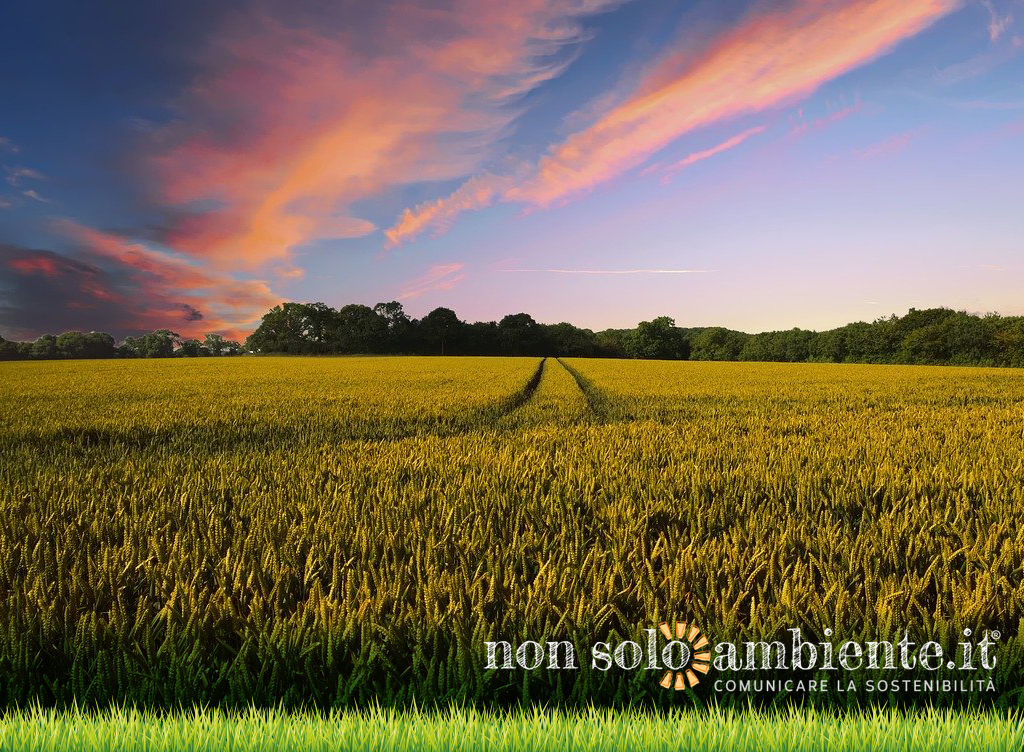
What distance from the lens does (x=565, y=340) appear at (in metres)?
114

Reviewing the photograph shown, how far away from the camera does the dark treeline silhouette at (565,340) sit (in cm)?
8869

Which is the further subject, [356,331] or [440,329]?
[440,329]

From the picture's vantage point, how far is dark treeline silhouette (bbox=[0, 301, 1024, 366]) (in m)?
88.7

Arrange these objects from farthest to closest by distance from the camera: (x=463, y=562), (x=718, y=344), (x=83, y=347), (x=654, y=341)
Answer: (x=718, y=344) → (x=654, y=341) → (x=83, y=347) → (x=463, y=562)

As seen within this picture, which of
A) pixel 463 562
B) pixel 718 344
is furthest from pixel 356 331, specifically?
pixel 463 562

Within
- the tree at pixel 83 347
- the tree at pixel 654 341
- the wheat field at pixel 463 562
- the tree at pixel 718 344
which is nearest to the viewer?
the wheat field at pixel 463 562

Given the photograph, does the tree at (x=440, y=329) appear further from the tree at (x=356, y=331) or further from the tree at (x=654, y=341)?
the tree at (x=654, y=341)

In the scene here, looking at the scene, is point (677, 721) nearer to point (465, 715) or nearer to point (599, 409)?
point (465, 715)

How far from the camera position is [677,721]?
1664 millimetres

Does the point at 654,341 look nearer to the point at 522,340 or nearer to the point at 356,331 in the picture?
the point at 522,340

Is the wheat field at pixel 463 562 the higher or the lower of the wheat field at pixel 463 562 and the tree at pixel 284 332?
the lower

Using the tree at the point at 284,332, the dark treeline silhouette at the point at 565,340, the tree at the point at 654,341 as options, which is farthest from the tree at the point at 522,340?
the tree at the point at 284,332

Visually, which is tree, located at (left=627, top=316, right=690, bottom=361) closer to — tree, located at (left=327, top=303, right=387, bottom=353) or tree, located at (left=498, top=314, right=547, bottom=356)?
tree, located at (left=498, top=314, right=547, bottom=356)

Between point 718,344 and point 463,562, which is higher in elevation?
point 718,344
